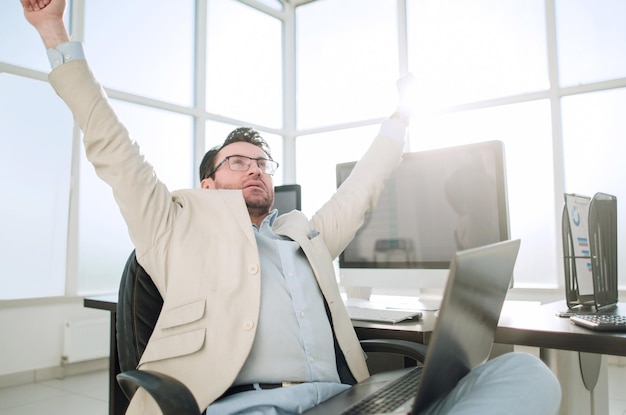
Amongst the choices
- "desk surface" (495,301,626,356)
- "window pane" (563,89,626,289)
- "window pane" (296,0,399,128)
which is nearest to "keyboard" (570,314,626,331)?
"desk surface" (495,301,626,356)

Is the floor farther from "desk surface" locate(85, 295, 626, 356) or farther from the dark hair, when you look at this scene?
the dark hair

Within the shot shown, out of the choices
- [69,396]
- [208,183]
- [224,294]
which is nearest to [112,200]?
[69,396]

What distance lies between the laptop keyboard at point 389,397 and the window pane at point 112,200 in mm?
3476

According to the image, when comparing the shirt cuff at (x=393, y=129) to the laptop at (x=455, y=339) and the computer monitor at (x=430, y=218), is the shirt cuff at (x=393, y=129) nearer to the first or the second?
the computer monitor at (x=430, y=218)

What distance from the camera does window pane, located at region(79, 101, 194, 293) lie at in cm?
409

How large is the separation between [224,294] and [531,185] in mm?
3925

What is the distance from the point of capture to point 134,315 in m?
1.24

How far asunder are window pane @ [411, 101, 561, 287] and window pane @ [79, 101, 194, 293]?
3085 mm

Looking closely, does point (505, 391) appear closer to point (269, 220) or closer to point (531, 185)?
point (269, 220)

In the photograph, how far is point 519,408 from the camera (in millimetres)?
945

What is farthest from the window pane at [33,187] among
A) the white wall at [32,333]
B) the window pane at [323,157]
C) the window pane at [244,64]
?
the window pane at [323,157]

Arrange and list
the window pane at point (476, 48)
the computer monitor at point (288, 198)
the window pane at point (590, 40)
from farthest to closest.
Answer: the window pane at point (476, 48)
the window pane at point (590, 40)
the computer monitor at point (288, 198)

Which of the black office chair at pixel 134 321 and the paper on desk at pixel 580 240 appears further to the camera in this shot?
the paper on desk at pixel 580 240

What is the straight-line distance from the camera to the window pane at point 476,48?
4.65 m
